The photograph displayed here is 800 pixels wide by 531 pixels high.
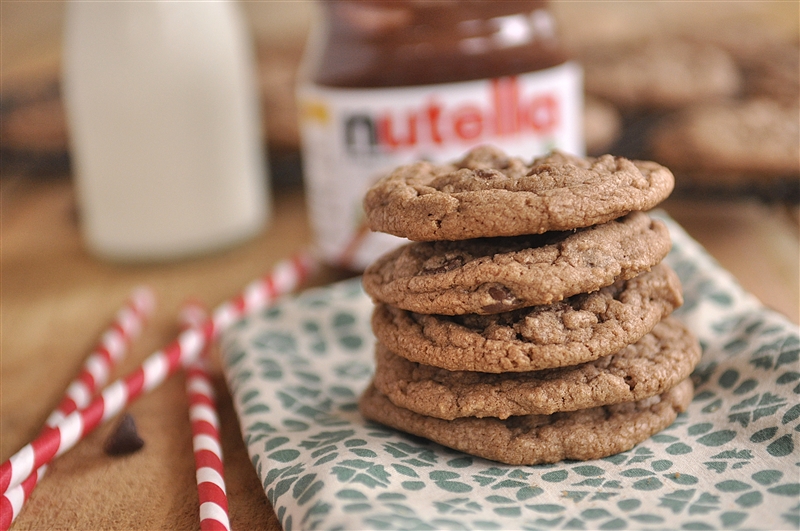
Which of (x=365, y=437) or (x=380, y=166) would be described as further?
(x=380, y=166)

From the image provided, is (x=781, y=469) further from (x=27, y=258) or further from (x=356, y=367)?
(x=27, y=258)

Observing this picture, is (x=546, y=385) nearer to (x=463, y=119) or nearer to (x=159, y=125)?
(x=463, y=119)

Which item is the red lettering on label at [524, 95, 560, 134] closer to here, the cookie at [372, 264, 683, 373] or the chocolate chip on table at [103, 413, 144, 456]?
the cookie at [372, 264, 683, 373]

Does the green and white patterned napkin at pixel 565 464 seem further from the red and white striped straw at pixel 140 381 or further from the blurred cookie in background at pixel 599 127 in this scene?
the blurred cookie in background at pixel 599 127

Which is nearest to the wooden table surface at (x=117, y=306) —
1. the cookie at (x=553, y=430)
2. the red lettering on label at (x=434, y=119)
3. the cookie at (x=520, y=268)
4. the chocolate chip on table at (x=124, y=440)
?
the chocolate chip on table at (x=124, y=440)

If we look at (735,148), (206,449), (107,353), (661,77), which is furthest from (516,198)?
(661,77)

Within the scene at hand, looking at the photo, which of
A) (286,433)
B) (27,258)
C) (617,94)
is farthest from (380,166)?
(27,258)
